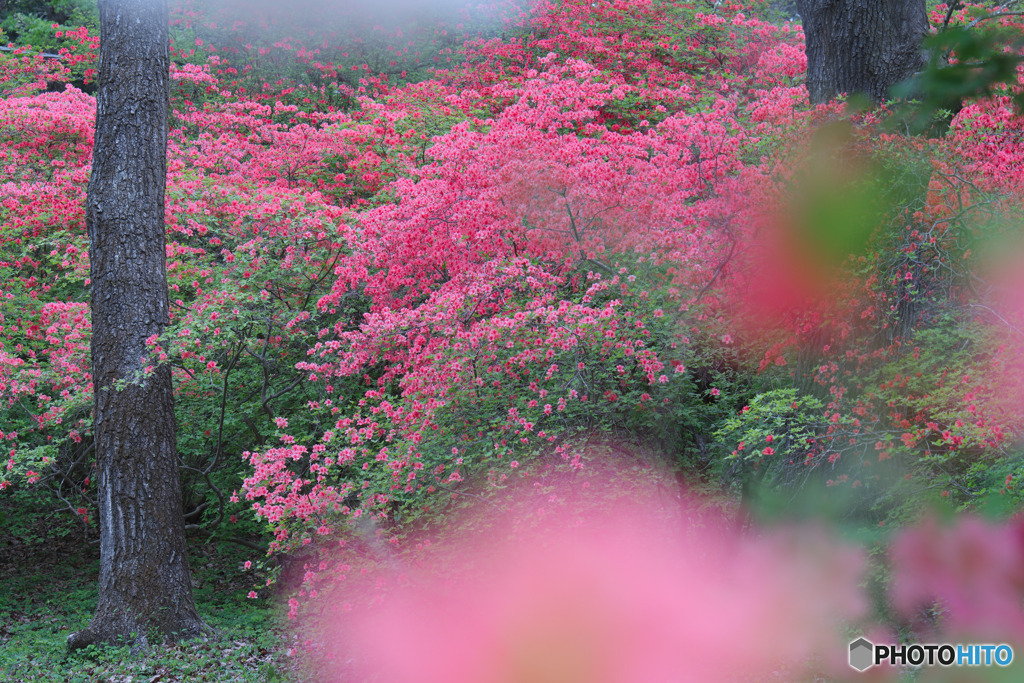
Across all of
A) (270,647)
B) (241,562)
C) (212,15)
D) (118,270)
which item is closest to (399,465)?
(270,647)

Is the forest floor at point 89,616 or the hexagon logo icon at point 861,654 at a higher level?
the hexagon logo icon at point 861,654

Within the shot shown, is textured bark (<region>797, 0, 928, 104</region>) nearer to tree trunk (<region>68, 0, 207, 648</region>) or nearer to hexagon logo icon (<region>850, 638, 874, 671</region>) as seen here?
hexagon logo icon (<region>850, 638, 874, 671</region>)

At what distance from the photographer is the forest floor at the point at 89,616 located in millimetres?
5094

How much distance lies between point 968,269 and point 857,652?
2148 millimetres

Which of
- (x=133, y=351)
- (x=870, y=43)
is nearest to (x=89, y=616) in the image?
(x=133, y=351)

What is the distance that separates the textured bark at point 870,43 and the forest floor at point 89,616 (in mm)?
5300

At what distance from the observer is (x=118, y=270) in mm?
5672

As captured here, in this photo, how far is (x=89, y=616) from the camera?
278 inches

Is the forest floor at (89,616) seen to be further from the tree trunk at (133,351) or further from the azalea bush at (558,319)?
the azalea bush at (558,319)

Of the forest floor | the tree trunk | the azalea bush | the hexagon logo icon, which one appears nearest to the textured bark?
the azalea bush

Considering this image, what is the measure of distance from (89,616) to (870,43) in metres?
7.73

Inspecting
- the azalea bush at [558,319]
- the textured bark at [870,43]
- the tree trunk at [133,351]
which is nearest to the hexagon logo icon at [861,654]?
the azalea bush at [558,319]

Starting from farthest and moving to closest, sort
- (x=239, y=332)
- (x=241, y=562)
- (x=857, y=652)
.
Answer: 1. (x=241, y=562)
2. (x=239, y=332)
3. (x=857, y=652)

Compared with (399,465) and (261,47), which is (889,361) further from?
(261,47)
